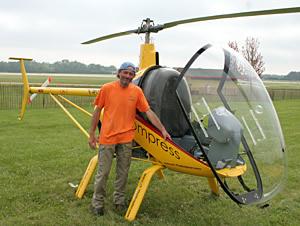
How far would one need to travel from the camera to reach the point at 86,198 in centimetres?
561

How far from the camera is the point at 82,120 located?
15484 mm

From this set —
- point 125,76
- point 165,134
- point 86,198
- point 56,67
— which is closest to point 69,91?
point 86,198

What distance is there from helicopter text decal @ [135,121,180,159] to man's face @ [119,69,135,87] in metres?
0.55

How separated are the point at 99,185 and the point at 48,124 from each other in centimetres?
974

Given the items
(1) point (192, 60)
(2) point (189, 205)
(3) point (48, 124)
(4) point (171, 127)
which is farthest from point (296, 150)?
(3) point (48, 124)

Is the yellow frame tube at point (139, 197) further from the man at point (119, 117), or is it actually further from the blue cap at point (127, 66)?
the blue cap at point (127, 66)

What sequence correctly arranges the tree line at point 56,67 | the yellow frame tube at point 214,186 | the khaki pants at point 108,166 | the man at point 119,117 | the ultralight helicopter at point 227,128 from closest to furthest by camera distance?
the ultralight helicopter at point 227,128 → the man at point 119,117 → the khaki pants at point 108,166 → the yellow frame tube at point 214,186 → the tree line at point 56,67

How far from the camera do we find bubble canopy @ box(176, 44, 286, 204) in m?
4.27

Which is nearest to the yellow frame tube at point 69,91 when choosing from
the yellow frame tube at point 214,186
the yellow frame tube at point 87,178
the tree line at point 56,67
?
the yellow frame tube at point 87,178

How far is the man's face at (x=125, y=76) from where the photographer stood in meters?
4.62

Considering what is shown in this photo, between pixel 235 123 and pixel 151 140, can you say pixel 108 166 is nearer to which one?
pixel 151 140

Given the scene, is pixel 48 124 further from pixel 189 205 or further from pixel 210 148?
pixel 210 148

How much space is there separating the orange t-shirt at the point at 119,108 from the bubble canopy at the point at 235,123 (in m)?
0.67

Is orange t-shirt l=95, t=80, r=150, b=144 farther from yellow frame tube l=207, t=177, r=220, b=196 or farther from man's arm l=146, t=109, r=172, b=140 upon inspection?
yellow frame tube l=207, t=177, r=220, b=196
